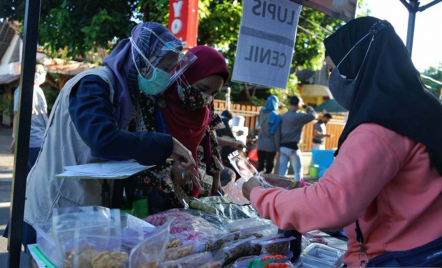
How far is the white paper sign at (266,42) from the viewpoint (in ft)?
8.83

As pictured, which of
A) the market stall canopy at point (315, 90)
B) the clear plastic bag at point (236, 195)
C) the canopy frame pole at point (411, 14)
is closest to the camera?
the clear plastic bag at point (236, 195)

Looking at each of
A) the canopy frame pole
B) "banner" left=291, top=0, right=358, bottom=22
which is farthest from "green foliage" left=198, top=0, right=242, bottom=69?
"banner" left=291, top=0, right=358, bottom=22

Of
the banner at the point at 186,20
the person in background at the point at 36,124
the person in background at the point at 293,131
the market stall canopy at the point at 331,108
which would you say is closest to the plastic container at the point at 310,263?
the person in background at the point at 36,124

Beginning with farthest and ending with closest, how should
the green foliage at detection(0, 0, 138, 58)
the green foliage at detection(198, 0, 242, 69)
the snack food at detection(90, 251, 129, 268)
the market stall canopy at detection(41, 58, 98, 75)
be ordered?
the market stall canopy at detection(41, 58, 98, 75) → the green foliage at detection(198, 0, 242, 69) → the green foliage at detection(0, 0, 138, 58) → the snack food at detection(90, 251, 129, 268)

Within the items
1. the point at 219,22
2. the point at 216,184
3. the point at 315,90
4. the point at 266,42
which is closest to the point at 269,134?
the point at 219,22

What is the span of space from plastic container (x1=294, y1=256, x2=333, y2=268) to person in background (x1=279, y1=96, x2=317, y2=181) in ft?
19.5

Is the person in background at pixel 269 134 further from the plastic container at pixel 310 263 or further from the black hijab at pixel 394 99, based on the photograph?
the black hijab at pixel 394 99

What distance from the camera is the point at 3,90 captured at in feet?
78.3

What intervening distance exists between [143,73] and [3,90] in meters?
25.3

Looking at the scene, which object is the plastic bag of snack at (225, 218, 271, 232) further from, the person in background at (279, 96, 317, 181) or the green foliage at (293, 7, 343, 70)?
the green foliage at (293, 7, 343, 70)

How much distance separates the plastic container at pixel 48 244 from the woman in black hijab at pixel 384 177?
2.27 feet

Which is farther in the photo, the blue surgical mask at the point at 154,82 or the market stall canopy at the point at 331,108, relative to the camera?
the market stall canopy at the point at 331,108

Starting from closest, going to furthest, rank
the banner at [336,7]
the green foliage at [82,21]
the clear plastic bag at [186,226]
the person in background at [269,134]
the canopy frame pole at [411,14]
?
the clear plastic bag at [186,226]
the banner at [336,7]
the canopy frame pole at [411,14]
the green foliage at [82,21]
the person in background at [269,134]

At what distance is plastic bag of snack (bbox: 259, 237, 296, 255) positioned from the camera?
5.43ft
